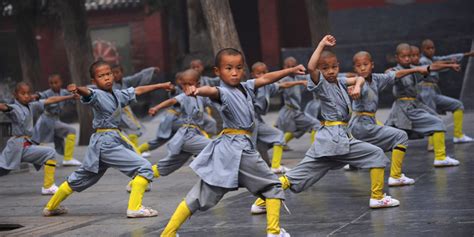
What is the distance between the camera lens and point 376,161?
9.52 meters

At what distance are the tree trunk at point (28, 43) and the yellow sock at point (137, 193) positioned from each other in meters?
12.8

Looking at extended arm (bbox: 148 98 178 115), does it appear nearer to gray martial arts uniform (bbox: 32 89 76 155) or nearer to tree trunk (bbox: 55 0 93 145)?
gray martial arts uniform (bbox: 32 89 76 155)

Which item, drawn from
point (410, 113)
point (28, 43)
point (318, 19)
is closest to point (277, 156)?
point (410, 113)

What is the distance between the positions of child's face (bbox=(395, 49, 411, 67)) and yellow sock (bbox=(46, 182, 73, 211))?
14.8 feet

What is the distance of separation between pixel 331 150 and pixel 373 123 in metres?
1.71

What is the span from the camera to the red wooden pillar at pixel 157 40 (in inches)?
1212

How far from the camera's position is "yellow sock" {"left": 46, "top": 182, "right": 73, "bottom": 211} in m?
10.4

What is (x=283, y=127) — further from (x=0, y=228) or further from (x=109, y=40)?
(x=109, y=40)

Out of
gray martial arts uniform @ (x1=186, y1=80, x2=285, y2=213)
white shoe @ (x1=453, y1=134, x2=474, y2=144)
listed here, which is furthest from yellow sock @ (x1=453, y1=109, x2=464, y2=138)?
gray martial arts uniform @ (x1=186, y1=80, x2=285, y2=213)

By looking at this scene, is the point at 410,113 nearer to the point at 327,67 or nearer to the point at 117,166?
the point at 327,67

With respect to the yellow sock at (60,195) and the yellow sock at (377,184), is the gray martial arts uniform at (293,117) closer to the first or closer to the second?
the yellow sock at (60,195)

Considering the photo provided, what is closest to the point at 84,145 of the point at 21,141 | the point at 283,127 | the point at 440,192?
the point at 283,127

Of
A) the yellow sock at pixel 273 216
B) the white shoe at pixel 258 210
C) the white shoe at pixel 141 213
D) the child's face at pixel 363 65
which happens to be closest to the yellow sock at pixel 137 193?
the white shoe at pixel 141 213

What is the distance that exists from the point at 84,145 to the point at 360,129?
10.7 m
